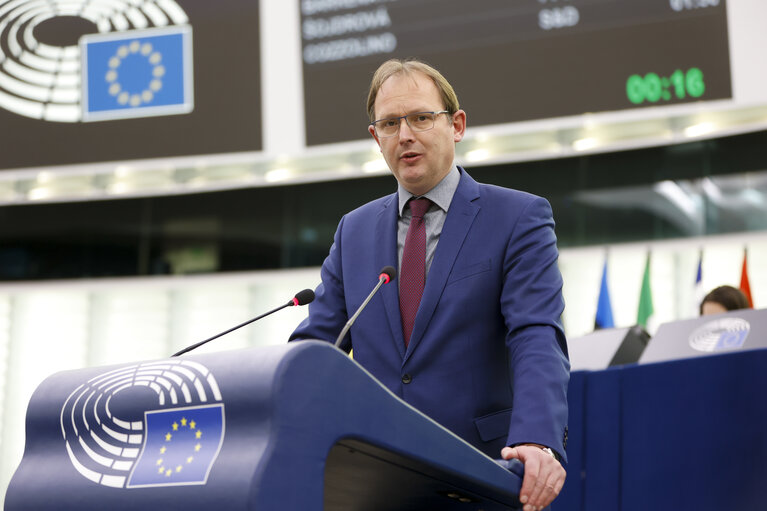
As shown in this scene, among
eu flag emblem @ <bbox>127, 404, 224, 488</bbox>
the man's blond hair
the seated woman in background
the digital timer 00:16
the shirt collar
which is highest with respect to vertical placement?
the digital timer 00:16

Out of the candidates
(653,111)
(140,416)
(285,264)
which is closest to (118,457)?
(140,416)

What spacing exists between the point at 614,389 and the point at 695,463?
37 cm

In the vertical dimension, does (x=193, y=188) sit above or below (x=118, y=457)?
above

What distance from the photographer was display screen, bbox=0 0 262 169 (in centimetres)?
686

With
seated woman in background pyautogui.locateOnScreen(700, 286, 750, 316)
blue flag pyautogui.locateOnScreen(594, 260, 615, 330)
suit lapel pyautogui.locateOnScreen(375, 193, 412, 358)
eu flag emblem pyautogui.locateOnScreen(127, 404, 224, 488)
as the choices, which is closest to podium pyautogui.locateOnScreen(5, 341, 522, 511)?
eu flag emblem pyautogui.locateOnScreen(127, 404, 224, 488)

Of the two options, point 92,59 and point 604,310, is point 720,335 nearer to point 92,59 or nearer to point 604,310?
point 604,310

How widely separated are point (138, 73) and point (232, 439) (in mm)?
6286

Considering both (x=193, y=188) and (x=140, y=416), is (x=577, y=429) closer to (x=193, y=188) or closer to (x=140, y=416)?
(x=140, y=416)

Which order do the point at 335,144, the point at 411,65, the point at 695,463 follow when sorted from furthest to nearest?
1. the point at 335,144
2. the point at 695,463
3. the point at 411,65

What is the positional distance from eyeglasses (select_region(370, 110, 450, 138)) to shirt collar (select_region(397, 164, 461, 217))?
11cm

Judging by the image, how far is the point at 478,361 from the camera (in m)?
1.49

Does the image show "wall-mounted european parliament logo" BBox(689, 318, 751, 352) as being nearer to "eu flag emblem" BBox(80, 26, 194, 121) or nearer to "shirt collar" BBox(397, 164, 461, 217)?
"shirt collar" BBox(397, 164, 461, 217)

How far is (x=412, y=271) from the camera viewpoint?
157 centimetres

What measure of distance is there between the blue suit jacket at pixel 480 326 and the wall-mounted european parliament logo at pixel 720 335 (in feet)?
4.89
